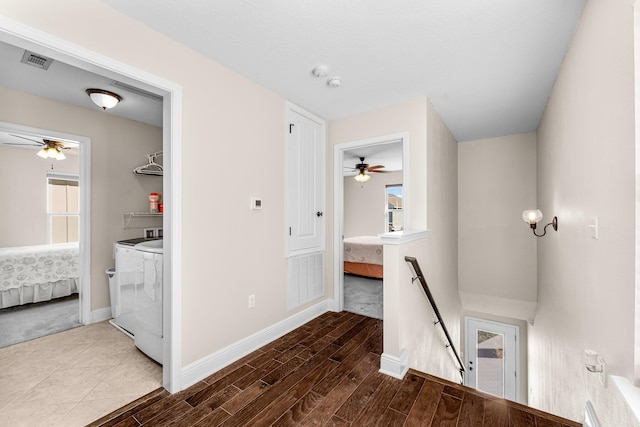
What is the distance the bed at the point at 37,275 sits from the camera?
3.51 metres

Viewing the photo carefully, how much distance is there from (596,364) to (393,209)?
22.2ft

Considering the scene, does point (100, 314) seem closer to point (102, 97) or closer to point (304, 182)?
point (102, 97)

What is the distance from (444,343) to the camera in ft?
12.2

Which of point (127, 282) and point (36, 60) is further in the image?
point (127, 282)

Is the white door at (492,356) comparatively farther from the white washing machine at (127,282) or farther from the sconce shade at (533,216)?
the white washing machine at (127,282)

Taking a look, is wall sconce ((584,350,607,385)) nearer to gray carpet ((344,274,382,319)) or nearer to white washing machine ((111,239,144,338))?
gray carpet ((344,274,382,319))

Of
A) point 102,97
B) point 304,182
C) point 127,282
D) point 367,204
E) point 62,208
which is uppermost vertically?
point 102,97

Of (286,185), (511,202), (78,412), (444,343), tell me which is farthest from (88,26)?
(511,202)

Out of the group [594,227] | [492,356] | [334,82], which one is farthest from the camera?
[492,356]

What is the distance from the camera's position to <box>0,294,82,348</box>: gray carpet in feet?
9.11

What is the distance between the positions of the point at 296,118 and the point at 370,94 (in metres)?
0.84

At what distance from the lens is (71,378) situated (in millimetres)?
2061

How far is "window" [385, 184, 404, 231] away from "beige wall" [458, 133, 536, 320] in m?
2.88

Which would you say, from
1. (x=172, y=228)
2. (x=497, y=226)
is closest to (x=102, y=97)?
(x=172, y=228)
